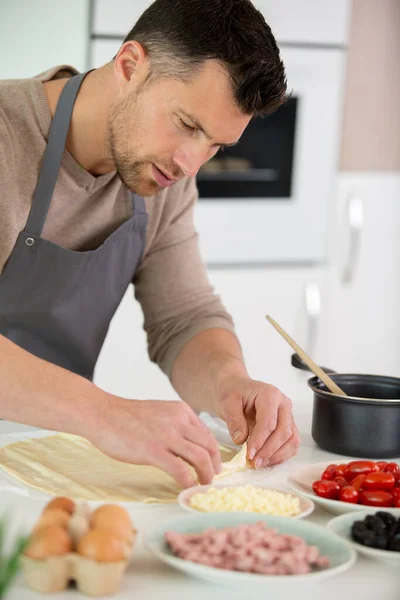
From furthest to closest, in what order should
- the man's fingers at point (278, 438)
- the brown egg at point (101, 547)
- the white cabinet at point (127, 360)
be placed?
1. the white cabinet at point (127, 360)
2. the man's fingers at point (278, 438)
3. the brown egg at point (101, 547)

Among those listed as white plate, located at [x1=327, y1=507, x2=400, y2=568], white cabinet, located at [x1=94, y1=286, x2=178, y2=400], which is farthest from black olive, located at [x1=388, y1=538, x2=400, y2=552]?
white cabinet, located at [x1=94, y1=286, x2=178, y2=400]

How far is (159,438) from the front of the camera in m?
1.28

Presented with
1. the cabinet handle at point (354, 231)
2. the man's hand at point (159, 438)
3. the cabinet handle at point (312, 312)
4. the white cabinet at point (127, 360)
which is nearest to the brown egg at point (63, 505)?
the man's hand at point (159, 438)

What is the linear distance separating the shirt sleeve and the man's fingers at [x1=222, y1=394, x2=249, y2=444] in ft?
1.03

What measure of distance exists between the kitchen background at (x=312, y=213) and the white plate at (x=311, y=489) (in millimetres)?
1501

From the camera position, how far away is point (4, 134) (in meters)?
1.63

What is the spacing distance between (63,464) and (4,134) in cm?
60

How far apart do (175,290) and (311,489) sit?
2.33 feet

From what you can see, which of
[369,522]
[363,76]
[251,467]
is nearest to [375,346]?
[363,76]

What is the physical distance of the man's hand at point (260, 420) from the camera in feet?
4.75

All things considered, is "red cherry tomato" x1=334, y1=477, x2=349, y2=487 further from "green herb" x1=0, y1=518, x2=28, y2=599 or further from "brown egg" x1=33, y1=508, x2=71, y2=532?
"green herb" x1=0, y1=518, x2=28, y2=599

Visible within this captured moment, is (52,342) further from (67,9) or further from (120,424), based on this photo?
(67,9)

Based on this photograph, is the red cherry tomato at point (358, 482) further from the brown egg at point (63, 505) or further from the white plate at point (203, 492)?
the brown egg at point (63, 505)

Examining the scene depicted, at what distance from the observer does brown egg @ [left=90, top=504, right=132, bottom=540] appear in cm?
97
